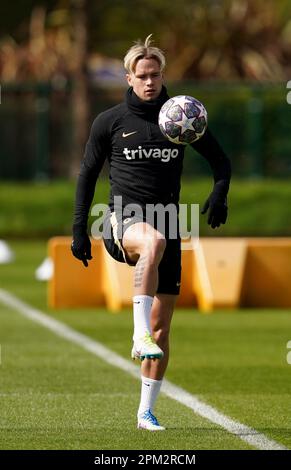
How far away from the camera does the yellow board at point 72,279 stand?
17969 mm

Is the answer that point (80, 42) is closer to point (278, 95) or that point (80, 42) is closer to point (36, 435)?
point (278, 95)

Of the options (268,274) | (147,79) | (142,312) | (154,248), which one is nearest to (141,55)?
(147,79)

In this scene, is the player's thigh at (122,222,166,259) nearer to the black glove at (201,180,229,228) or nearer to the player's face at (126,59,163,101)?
the black glove at (201,180,229,228)

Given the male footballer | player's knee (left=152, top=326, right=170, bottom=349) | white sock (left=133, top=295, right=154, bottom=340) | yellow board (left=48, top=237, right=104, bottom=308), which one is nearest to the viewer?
white sock (left=133, top=295, right=154, bottom=340)

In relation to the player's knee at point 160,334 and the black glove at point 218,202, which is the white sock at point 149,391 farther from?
the black glove at point 218,202

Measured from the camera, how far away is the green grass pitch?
30.6 ft

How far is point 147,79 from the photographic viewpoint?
9.41 m

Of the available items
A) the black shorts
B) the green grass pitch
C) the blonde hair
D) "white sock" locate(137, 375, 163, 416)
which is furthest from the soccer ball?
the green grass pitch

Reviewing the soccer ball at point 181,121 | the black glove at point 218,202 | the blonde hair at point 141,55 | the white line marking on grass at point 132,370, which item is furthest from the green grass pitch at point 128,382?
the blonde hair at point 141,55

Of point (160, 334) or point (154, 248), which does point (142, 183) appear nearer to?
point (154, 248)

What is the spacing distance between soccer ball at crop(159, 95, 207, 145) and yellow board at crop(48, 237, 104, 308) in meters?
8.34

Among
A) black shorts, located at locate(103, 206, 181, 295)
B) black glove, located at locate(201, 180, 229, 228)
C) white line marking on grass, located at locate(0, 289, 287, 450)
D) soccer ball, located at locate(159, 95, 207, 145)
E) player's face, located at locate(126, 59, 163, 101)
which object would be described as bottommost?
white line marking on grass, located at locate(0, 289, 287, 450)

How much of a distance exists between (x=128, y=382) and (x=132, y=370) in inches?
30.5

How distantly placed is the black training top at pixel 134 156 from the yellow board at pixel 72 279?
825cm
